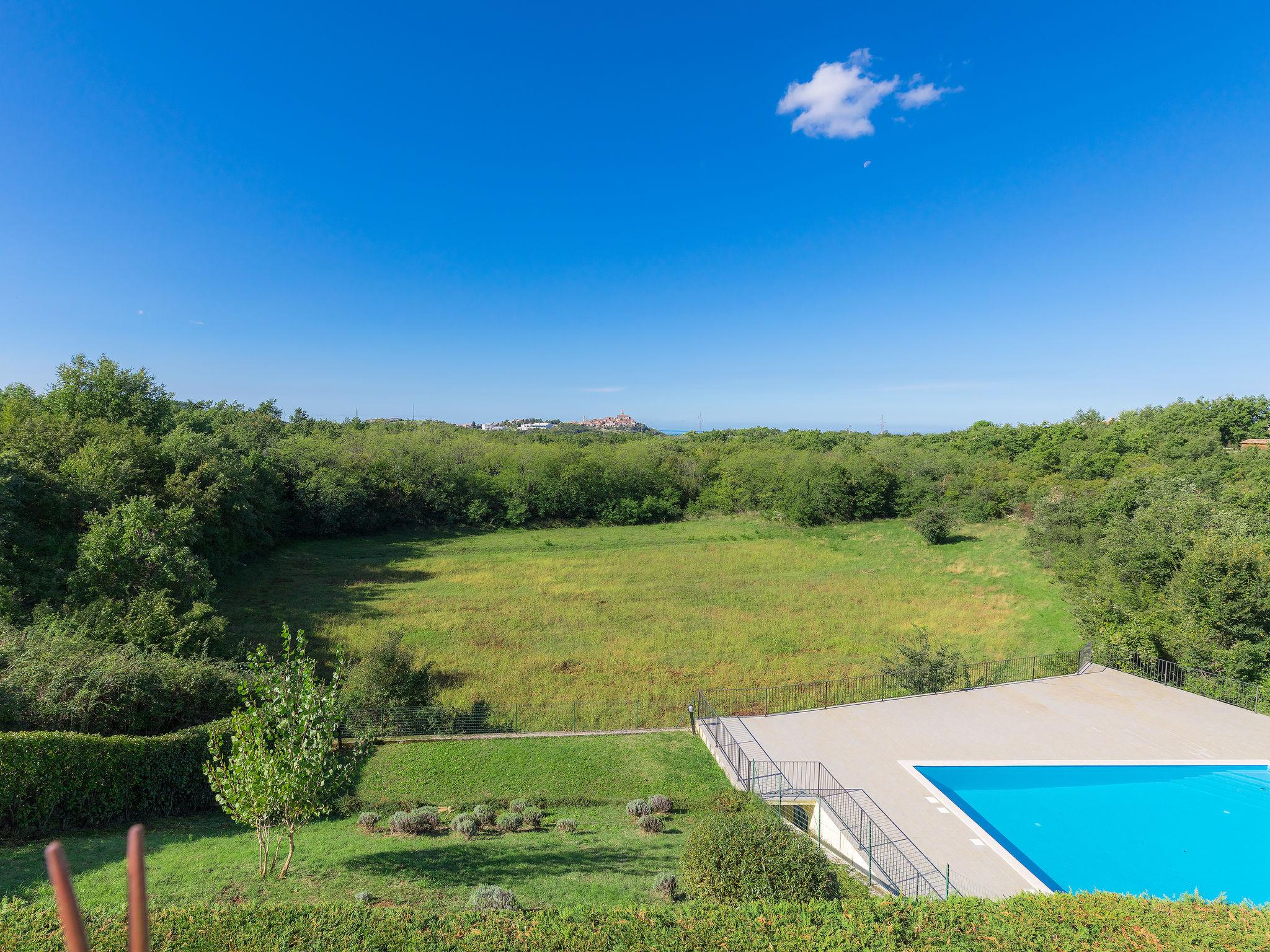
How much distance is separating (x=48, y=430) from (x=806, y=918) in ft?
108

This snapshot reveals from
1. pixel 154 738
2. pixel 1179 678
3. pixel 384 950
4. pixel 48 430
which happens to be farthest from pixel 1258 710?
pixel 48 430

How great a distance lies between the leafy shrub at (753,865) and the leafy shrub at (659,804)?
308 centimetres

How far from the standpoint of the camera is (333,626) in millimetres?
22562

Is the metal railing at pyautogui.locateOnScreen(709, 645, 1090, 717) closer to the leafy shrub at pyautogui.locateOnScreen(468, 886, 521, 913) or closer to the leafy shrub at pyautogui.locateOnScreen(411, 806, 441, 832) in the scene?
the leafy shrub at pyautogui.locateOnScreen(411, 806, 441, 832)

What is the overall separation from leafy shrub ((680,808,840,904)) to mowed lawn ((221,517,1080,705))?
27.7 ft

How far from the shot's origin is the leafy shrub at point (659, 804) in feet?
38.4

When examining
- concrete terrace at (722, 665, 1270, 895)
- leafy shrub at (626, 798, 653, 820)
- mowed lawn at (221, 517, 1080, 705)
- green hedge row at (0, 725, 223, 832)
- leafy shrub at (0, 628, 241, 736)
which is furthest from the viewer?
mowed lawn at (221, 517, 1080, 705)

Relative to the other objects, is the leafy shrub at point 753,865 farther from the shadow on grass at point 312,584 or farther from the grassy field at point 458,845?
the shadow on grass at point 312,584

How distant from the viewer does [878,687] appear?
18.0 metres

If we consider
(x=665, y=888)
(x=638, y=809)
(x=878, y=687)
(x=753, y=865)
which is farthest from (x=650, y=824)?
(x=878, y=687)

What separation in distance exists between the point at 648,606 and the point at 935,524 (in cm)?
2165

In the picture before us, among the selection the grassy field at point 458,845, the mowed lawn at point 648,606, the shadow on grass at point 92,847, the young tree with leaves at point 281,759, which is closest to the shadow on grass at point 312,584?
the mowed lawn at point 648,606

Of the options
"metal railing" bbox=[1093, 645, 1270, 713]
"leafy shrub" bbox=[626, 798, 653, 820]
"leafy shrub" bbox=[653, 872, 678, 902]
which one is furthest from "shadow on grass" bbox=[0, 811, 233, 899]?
"metal railing" bbox=[1093, 645, 1270, 713]

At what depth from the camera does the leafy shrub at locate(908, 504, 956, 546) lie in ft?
126
